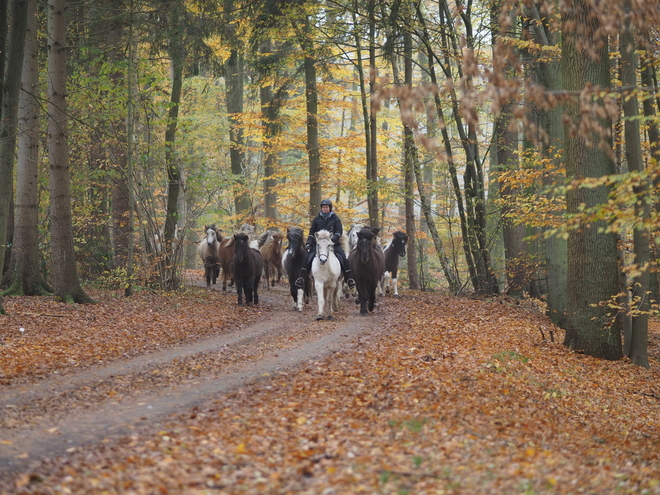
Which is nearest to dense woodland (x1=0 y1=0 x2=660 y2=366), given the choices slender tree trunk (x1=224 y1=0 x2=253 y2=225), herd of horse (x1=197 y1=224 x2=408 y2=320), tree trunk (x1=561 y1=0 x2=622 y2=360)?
tree trunk (x1=561 y1=0 x2=622 y2=360)

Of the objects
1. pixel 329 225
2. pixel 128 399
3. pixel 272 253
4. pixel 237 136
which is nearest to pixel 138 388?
pixel 128 399

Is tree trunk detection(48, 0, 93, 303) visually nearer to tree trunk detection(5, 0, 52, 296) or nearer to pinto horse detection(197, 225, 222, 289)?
tree trunk detection(5, 0, 52, 296)

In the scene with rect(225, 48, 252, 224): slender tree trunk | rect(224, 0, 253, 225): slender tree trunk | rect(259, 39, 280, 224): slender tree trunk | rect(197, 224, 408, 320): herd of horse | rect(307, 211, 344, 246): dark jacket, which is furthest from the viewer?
rect(225, 48, 252, 224): slender tree trunk

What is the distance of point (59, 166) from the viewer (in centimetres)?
1448

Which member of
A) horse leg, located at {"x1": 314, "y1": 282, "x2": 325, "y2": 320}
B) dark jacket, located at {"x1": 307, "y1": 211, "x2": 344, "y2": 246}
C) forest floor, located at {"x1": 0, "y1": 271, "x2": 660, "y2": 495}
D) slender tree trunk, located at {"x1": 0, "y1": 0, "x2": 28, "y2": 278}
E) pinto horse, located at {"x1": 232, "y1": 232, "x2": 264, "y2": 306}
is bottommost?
forest floor, located at {"x1": 0, "y1": 271, "x2": 660, "y2": 495}

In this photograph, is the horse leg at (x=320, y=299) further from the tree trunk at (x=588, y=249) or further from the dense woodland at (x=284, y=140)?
the tree trunk at (x=588, y=249)

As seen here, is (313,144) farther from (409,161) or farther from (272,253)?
(272,253)

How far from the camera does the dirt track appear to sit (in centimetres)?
605

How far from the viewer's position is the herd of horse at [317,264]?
15.0m

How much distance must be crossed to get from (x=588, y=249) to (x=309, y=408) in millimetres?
6932

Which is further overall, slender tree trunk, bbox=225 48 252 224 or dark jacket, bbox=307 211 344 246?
slender tree trunk, bbox=225 48 252 224

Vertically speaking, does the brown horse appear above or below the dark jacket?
below

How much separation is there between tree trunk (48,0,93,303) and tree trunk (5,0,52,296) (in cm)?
91

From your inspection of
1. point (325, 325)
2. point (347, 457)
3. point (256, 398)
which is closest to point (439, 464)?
point (347, 457)
